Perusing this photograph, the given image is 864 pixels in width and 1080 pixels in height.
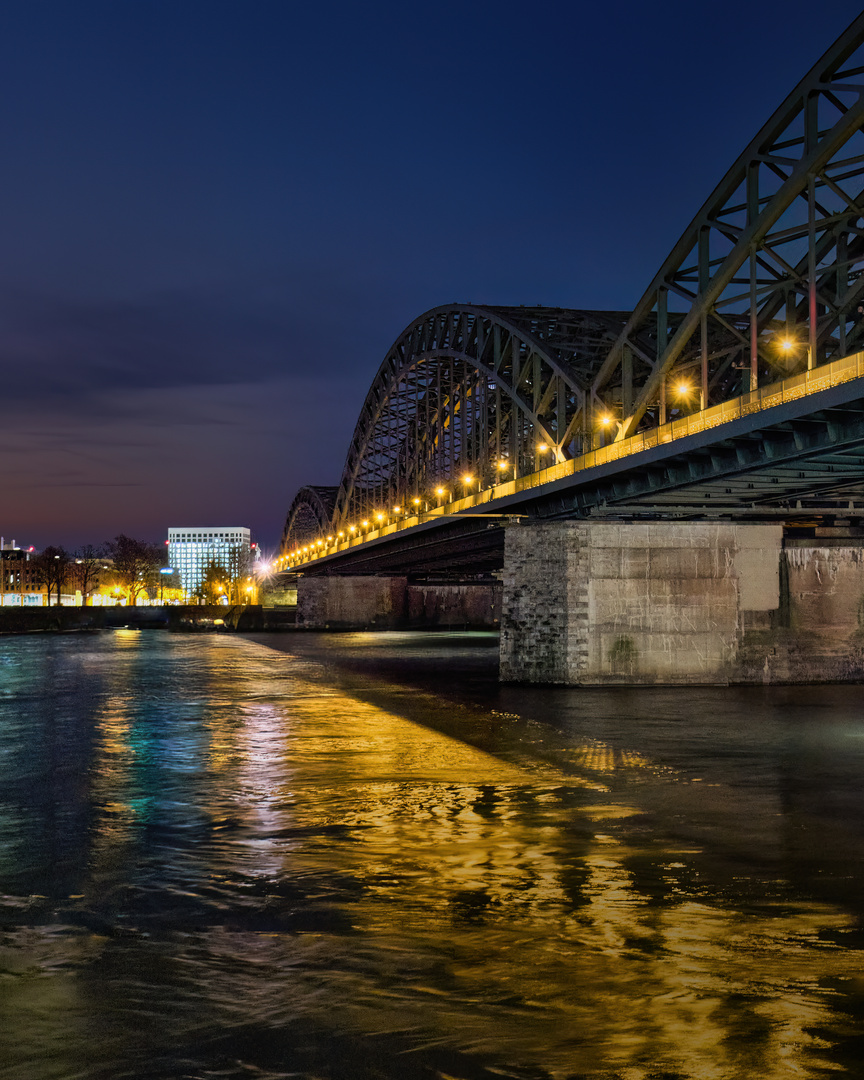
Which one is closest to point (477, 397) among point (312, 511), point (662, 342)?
point (662, 342)

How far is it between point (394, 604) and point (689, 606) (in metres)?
85.5

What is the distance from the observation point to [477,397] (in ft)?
276

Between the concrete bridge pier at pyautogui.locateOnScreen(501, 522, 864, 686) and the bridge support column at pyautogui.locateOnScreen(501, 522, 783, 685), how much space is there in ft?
0.13

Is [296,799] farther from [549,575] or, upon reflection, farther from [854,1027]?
[549,575]

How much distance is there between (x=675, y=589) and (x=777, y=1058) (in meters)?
36.1

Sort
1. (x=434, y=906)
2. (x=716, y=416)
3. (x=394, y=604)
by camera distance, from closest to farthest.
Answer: (x=434, y=906)
(x=716, y=416)
(x=394, y=604)

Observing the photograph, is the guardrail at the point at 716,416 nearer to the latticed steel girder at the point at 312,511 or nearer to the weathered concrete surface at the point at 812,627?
the weathered concrete surface at the point at 812,627

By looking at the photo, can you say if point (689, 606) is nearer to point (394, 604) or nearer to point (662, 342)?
point (662, 342)

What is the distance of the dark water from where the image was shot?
29.7 feet

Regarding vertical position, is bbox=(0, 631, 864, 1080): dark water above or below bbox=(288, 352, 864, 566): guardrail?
below

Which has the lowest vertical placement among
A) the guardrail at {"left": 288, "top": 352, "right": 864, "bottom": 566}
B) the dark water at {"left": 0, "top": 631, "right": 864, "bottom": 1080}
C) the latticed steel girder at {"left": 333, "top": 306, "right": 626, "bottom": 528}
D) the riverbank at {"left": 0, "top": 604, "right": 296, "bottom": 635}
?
the dark water at {"left": 0, "top": 631, "right": 864, "bottom": 1080}

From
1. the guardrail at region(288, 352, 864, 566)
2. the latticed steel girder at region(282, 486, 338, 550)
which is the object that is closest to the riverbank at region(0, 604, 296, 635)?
the latticed steel girder at region(282, 486, 338, 550)

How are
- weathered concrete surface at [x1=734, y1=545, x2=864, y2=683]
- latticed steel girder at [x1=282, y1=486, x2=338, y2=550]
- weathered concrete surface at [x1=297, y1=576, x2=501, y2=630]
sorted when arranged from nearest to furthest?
1. weathered concrete surface at [x1=734, y1=545, x2=864, y2=683]
2. weathered concrete surface at [x1=297, y1=576, x2=501, y2=630]
3. latticed steel girder at [x1=282, y1=486, x2=338, y2=550]

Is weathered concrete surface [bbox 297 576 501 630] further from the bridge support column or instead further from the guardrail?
the bridge support column
